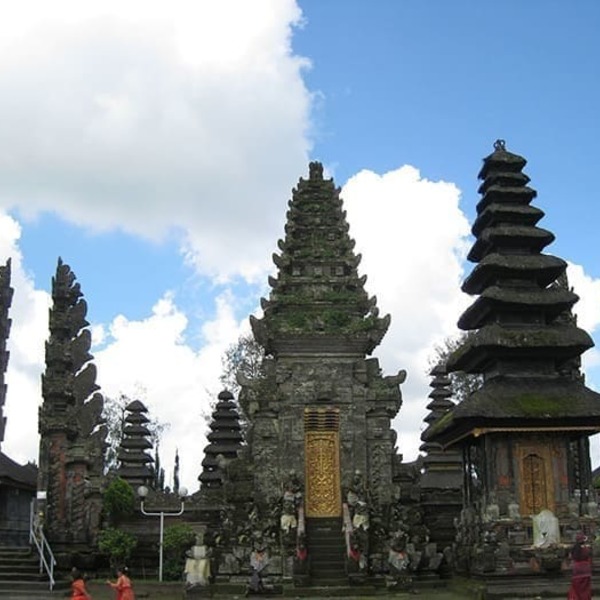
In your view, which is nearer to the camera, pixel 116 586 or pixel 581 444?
pixel 116 586

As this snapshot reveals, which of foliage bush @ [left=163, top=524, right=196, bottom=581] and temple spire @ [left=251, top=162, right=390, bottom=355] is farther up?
temple spire @ [left=251, top=162, right=390, bottom=355]

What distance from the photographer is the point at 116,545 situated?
75.5ft

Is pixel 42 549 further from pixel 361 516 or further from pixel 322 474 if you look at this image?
pixel 361 516

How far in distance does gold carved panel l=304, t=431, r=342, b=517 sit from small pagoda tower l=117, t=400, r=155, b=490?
16.9m

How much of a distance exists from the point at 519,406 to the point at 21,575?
1256cm

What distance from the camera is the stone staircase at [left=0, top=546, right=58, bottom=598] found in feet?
63.8

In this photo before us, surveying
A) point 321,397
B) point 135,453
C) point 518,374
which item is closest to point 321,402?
point 321,397

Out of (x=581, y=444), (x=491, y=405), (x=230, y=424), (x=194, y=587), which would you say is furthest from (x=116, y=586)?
(x=230, y=424)

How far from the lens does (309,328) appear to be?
22.9 meters

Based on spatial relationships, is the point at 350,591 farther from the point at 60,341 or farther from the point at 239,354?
the point at 239,354

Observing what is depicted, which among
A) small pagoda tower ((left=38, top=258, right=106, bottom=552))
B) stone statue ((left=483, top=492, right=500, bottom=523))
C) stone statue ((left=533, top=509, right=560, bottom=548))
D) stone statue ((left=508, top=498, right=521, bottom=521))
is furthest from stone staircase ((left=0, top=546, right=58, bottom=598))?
stone statue ((left=533, top=509, right=560, bottom=548))

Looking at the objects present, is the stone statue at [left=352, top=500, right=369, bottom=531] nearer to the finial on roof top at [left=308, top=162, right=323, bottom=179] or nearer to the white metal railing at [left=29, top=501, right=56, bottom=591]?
the white metal railing at [left=29, top=501, right=56, bottom=591]

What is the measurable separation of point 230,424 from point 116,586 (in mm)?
22995

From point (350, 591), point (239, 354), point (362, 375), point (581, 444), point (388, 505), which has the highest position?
point (239, 354)
